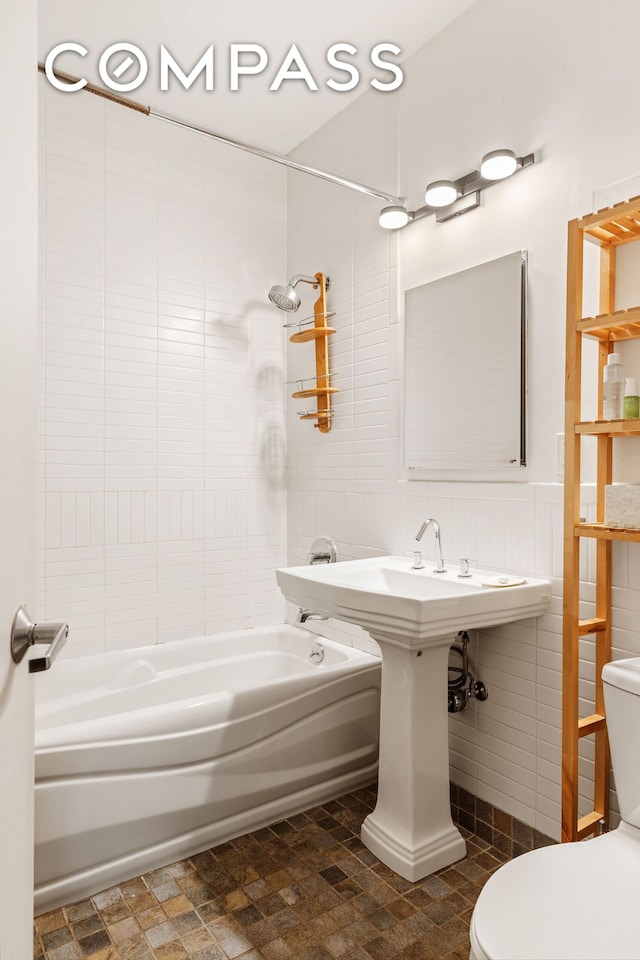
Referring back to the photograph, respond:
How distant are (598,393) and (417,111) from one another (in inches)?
55.6

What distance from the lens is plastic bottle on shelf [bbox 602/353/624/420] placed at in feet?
5.26

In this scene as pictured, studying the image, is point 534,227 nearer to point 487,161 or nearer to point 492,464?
point 487,161

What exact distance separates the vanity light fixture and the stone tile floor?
2.17 meters

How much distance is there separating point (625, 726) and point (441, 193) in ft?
5.68

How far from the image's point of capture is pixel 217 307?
2.96 meters

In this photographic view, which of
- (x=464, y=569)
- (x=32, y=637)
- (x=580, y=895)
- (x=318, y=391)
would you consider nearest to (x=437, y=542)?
(x=464, y=569)

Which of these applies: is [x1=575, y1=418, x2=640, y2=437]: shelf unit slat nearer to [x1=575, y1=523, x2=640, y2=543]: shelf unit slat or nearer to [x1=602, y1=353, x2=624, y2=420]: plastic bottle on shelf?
[x1=602, y1=353, x2=624, y2=420]: plastic bottle on shelf

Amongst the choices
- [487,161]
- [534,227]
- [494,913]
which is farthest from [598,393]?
[494,913]

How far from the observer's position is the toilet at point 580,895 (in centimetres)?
99

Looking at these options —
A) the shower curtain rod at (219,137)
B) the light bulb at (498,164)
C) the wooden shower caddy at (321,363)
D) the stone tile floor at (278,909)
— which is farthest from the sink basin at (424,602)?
the shower curtain rod at (219,137)

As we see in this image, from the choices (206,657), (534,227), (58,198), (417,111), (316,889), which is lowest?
(316,889)

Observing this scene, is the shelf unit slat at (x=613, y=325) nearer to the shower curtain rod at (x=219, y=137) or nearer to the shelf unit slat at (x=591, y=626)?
the shelf unit slat at (x=591, y=626)

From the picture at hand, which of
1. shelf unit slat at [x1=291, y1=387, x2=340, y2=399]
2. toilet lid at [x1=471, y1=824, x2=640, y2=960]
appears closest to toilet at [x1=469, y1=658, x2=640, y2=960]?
toilet lid at [x1=471, y1=824, x2=640, y2=960]

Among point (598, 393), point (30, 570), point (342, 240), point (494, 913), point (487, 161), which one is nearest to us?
point (30, 570)
